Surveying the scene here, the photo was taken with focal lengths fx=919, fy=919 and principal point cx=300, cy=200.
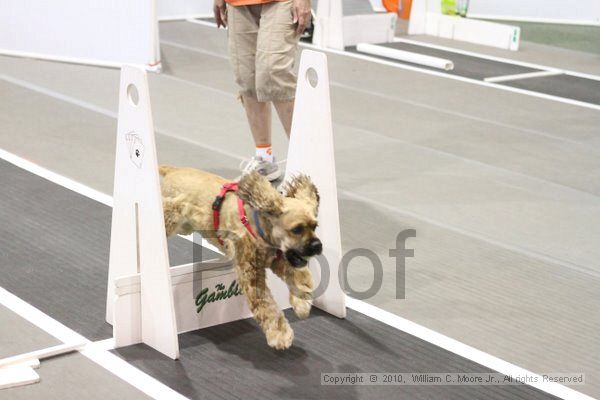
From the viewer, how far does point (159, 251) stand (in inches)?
105

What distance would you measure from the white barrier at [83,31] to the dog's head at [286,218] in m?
4.30

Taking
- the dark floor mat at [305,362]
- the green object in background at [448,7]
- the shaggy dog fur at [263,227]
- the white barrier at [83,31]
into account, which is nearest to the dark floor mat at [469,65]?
the green object in background at [448,7]

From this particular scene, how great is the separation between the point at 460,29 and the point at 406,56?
128 cm

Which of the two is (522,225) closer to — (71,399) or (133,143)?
(133,143)

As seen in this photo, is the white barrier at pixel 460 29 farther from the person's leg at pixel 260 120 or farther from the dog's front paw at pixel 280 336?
the dog's front paw at pixel 280 336

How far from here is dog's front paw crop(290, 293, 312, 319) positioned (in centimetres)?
266

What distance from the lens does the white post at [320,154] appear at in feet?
9.61

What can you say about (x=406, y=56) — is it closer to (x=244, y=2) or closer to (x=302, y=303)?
(x=244, y=2)

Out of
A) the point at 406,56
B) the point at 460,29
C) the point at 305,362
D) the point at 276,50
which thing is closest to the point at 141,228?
the point at 305,362

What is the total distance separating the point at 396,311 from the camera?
3127 millimetres

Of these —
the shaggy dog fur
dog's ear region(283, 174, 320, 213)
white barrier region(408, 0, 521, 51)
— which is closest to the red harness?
the shaggy dog fur

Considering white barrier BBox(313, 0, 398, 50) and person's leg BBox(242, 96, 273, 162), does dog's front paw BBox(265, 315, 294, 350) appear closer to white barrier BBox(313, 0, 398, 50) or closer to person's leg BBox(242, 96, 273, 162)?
person's leg BBox(242, 96, 273, 162)

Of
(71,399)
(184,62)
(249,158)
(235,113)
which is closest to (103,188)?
(249,158)

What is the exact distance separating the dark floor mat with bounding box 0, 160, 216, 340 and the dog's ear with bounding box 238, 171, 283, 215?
2.27ft
